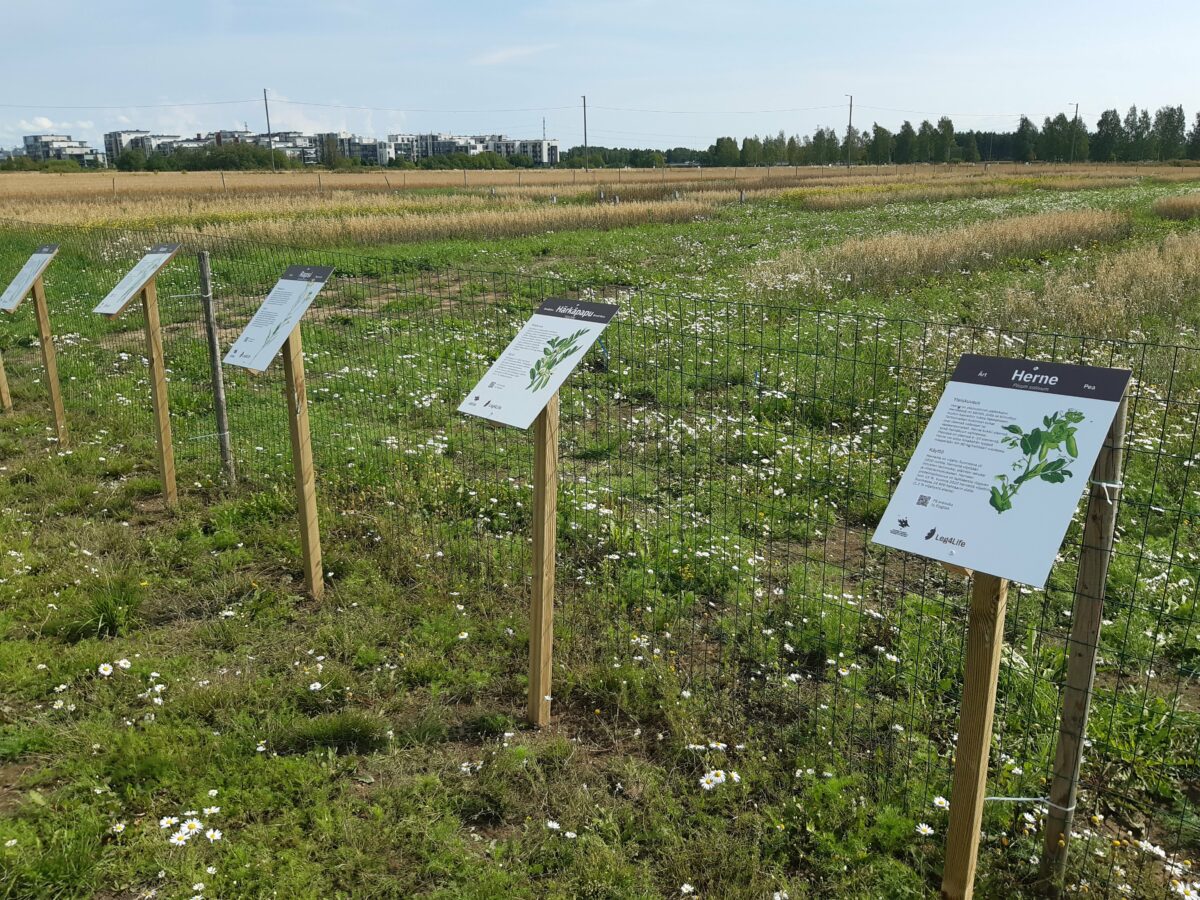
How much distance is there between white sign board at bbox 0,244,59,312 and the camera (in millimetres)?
7699

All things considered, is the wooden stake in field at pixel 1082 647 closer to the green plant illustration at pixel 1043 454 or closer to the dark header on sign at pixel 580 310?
the green plant illustration at pixel 1043 454

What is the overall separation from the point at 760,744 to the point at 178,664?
295 cm

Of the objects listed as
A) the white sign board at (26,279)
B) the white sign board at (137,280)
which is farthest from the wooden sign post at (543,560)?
the white sign board at (26,279)

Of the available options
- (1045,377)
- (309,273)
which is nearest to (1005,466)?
(1045,377)

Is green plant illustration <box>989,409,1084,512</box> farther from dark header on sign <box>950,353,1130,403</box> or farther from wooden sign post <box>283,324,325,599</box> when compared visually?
wooden sign post <box>283,324,325,599</box>

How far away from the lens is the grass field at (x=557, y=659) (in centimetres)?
322

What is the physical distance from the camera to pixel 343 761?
3750 mm

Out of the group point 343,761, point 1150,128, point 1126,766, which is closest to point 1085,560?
point 1126,766

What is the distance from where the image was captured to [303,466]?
5113 millimetres

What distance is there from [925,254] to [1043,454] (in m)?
14.6

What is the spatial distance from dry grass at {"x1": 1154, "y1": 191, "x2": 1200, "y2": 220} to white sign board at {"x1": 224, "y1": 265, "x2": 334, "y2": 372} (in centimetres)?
2929

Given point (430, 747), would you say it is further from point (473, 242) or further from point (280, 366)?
point (473, 242)

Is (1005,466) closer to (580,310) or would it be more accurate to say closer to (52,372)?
(580,310)

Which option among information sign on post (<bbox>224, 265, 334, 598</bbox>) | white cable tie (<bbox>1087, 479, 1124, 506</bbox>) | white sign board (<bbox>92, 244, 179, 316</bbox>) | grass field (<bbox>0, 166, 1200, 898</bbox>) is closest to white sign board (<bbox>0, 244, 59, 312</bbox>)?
grass field (<bbox>0, 166, 1200, 898</bbox>)
